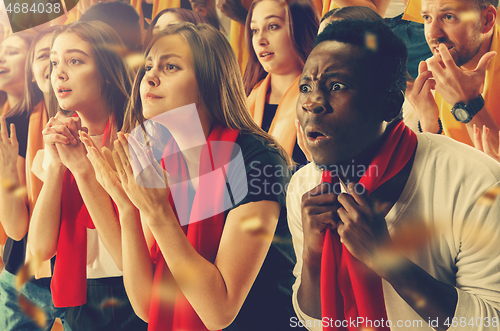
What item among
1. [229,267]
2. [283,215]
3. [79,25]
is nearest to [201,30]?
[79,25]

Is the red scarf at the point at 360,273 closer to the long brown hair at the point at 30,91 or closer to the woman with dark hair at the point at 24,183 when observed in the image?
the woman with dark hair at the point at 24,183

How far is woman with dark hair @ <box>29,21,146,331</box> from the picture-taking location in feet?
4.66

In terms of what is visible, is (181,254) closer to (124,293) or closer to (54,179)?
(124,293)

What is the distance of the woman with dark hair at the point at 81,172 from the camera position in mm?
1419

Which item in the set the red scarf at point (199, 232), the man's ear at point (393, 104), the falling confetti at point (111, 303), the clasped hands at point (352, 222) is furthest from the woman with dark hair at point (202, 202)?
the man's ear at point (393, 104)

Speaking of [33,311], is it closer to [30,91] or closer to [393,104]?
[30,91]

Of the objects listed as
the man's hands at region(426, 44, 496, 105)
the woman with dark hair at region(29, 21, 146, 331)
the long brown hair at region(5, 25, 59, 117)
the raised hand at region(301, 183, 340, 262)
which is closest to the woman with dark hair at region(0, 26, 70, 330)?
the long brown hair at region(5, 25, 59, 117)

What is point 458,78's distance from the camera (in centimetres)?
114

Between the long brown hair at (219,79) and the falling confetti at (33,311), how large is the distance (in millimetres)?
966

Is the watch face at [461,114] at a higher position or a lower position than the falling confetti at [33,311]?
higher

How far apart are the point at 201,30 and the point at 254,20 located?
6.6 inches

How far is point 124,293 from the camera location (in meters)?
1.40

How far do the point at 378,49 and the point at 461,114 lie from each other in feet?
1.15

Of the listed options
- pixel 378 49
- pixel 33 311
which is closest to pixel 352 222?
pixel 378 49
